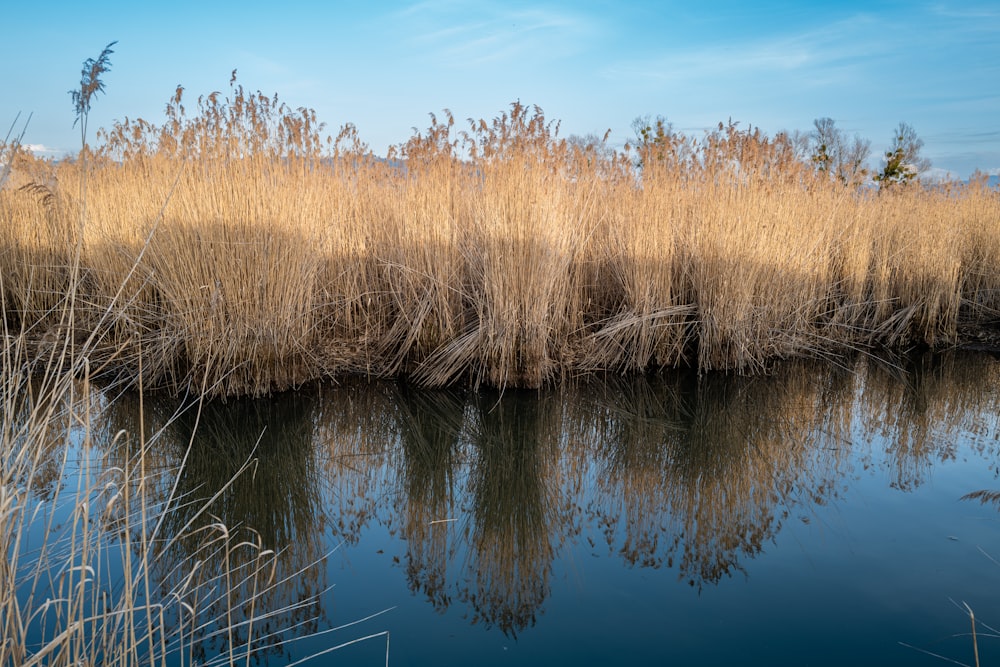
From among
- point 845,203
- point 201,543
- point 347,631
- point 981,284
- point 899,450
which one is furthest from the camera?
point 981,284

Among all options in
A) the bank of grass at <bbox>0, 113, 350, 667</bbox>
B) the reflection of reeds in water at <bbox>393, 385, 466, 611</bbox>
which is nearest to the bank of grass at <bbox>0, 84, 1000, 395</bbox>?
the reflection of reeds in water at <bbox>393, 385, 466, 611</bbox>

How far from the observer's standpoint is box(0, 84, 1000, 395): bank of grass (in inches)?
174

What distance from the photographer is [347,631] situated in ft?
7.22

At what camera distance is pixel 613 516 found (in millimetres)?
3055

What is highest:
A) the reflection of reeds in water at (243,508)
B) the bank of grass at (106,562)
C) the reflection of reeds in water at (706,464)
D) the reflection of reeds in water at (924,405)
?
the bank of grass at (106,562)

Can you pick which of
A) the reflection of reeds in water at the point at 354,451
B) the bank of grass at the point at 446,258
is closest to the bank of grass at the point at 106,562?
the reflection of reeds in water at the point at 354,451

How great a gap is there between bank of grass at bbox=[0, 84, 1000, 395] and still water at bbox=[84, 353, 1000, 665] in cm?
40

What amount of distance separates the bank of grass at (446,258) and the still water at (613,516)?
40 cm

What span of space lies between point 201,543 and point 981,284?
7.66 metres

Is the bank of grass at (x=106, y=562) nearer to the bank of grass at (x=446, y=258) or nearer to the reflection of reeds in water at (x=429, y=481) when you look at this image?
the reflection of reeds in water at (x=429, y=481)

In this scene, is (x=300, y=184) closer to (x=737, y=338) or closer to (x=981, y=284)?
(x=737, y=338)

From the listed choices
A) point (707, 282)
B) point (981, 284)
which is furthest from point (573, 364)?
point (981, 284)

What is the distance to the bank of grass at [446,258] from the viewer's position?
443cm

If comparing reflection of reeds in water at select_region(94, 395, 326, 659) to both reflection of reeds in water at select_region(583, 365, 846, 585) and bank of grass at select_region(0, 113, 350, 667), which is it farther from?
reflection of reeds in water at select_region(583, 365, 846, 585)
